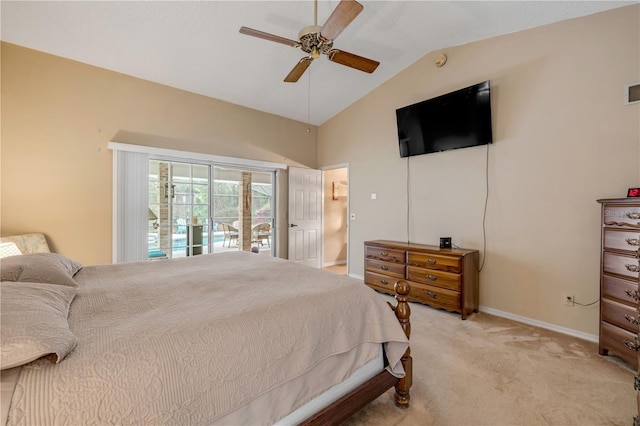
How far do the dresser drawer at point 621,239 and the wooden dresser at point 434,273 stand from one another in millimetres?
1151

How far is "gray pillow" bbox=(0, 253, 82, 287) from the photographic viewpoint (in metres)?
1.44

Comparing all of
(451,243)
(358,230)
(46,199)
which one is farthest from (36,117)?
(451,243)

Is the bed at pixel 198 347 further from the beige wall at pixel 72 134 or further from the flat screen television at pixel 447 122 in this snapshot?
the flat screen television at pixel 447 122

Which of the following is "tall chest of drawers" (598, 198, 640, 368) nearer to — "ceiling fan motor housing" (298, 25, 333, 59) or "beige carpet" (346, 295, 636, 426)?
"beige carpet" (346, 295, 636, 426)

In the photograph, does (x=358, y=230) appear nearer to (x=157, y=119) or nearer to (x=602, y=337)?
(x=602, y=337)

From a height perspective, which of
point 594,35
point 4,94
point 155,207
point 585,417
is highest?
point 594,35

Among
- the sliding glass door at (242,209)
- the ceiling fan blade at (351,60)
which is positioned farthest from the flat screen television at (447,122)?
the sliding glass door at (242,209)

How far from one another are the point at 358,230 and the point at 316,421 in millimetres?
3734

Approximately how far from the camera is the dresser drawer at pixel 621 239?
2.11m

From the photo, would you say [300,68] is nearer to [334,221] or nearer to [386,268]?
[386,268]

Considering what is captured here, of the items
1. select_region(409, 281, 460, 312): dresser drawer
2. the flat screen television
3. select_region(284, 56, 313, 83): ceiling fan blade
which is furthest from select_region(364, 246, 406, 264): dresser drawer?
select_region(284, 56, 313, 83): ceiling fan blade

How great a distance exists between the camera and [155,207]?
3877 mm

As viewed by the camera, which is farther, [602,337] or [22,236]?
[22,236]

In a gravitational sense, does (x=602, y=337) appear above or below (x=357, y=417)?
above
